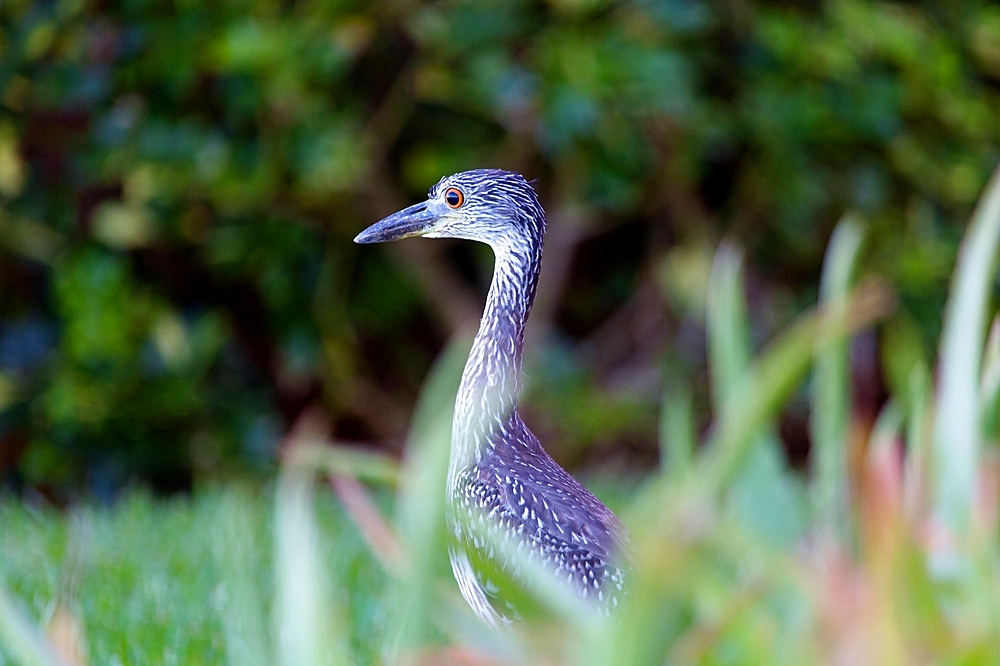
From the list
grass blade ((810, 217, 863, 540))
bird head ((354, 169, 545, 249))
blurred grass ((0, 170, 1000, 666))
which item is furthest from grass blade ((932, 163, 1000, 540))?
bird head ((354, 169, 545, 249))

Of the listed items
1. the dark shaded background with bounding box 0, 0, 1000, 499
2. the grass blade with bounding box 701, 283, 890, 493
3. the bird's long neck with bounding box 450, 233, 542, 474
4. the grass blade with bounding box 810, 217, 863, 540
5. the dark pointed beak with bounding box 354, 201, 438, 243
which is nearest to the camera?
the grass blade with bounding box 701, 283, 890, 493

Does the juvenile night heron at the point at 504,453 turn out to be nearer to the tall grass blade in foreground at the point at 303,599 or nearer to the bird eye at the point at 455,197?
the bird eye at the point at 455,197

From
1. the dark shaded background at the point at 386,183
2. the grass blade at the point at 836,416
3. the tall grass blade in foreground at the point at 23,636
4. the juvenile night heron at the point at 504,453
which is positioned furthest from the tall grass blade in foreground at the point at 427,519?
the dark shaded background at the point at 386,183

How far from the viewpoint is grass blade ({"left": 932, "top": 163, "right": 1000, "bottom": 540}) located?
1625 mm

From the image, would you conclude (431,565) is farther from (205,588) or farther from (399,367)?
(399,367)

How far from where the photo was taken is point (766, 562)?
53.2 inches

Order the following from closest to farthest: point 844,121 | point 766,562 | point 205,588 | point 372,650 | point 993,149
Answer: point 766,562 < point 372,650 < point 205,588 < point 844,121 < point 993,149

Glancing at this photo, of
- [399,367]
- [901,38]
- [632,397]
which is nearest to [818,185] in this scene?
[901,38]

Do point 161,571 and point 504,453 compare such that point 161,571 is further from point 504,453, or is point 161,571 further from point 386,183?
point 386,183

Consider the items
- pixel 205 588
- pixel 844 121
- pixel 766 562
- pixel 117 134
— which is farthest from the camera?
pixel 844 121

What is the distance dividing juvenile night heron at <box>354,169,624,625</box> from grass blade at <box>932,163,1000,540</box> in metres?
0.89

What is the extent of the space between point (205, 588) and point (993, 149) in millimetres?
4709

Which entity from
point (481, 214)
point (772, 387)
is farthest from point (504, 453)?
point (772, 387)

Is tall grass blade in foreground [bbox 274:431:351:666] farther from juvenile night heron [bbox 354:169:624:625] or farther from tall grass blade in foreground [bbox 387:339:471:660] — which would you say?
juvenile night heron [bbox 354:169:624:625]
